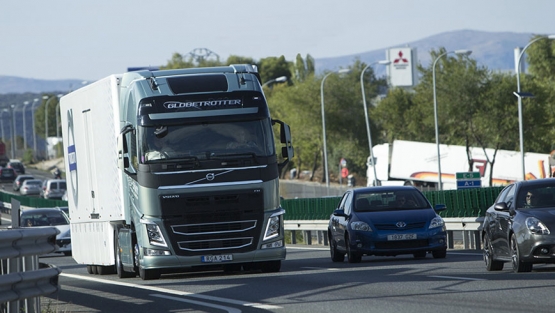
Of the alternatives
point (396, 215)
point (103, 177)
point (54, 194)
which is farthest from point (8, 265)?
point (54, 194)

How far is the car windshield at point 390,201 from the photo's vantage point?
23.1 m

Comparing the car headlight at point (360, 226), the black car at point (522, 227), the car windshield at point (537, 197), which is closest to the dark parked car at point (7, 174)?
the car headlight at point (360, 226)

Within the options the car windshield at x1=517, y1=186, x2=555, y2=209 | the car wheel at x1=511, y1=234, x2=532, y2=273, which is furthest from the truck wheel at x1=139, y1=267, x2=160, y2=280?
the car windshield at x1=517, y1=186, x2=555, y2=209

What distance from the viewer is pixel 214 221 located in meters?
18.4

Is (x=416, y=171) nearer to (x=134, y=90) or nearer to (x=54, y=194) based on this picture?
(x=54, y=194)

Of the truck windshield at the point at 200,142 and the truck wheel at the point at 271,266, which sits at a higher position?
the truck windshield at the point at 200,142

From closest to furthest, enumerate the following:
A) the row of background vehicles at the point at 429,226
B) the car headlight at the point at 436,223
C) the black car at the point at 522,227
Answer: the black car at the point at 522,227
the row of background vehicles at the point at 429,226
the car headlight at the point at 436,223

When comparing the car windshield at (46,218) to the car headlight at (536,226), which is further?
the car windshield at (46,218)

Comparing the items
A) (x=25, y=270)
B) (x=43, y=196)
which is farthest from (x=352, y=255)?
(x=43, y=196)

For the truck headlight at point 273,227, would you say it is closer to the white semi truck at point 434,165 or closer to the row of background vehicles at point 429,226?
the row of background vehicles at point 429,226

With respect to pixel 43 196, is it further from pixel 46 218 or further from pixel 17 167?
pixel 46 218

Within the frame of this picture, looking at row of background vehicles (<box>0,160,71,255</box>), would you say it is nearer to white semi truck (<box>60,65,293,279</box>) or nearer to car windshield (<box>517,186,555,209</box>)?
white semi truck (<box>60,65,293,279</box>)

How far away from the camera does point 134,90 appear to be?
738 inches

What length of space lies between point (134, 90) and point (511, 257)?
6.21 m
